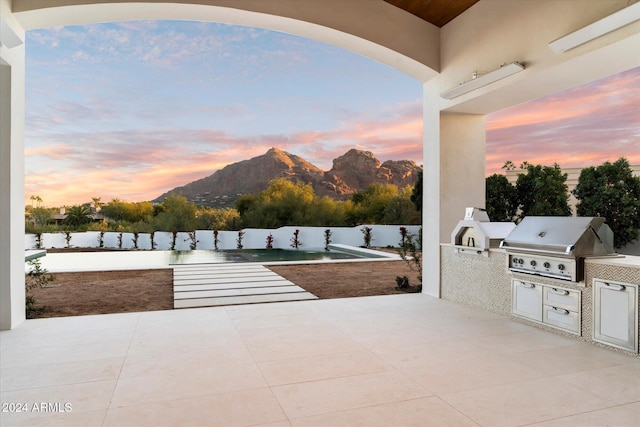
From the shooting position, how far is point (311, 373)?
3.10 m

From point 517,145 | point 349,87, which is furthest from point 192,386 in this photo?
point 349,87

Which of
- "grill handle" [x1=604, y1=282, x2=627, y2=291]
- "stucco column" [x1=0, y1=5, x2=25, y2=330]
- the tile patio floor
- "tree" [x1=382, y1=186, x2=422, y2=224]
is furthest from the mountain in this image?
"grill handle" [x1=604, y1=282, x2=627, y2=291]

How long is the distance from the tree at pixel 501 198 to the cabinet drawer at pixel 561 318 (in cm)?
955

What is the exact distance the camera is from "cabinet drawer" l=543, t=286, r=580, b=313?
3.98m

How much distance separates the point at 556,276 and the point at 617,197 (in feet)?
32.6

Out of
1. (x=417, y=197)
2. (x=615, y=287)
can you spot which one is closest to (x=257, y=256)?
(x=417, y=197)

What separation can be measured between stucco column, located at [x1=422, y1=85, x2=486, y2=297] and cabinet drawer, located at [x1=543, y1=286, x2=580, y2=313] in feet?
6.34

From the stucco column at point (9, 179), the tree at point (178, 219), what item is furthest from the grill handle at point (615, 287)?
the tree at point (178, 219)

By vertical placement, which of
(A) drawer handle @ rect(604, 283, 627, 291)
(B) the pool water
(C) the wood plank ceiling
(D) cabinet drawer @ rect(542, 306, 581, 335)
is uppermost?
(C) the wood plank ceiling

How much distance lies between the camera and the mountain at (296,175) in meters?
25.8

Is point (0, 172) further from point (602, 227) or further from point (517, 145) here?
point (517, 145)

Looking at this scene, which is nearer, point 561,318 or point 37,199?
point 561,318

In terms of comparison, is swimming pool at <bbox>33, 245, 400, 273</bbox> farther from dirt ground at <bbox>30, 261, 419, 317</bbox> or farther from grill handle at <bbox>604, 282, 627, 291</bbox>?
grill handle at <bbox>604, 282, 627, 291</bbox>

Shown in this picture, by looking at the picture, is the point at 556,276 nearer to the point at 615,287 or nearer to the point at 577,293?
→ the point at 577,293
